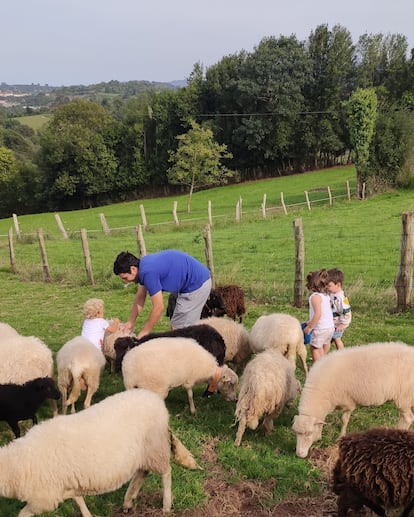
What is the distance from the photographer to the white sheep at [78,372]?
6.17m

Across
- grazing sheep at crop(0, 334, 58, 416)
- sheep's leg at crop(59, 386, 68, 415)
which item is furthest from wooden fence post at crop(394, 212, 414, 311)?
grazing sheep at crop(0, 334, 58, 416)

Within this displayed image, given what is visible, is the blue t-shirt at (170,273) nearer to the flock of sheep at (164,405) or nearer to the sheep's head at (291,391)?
the flock of sheep at (164,405)

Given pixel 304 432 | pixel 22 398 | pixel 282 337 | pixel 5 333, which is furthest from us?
pixel 5 333

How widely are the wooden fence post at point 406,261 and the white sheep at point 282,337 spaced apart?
3.82 metres

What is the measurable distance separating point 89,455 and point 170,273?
2849 millimetres

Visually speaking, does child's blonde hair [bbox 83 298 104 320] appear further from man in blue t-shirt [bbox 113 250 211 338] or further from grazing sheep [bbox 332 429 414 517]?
grazing sheep [bbox 332 429 414 517]

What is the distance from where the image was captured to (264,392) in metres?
5.33

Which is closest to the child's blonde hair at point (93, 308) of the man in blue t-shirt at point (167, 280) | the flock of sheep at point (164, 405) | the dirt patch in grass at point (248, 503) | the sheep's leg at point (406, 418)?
the flock of sheep at point (164, 405)

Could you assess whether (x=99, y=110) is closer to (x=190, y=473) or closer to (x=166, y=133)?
(x=166, y=133)

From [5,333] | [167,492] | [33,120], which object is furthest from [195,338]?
[33,120]

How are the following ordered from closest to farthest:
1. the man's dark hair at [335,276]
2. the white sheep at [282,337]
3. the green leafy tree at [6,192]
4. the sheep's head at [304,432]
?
the sheep's head at [304,432], the white sheep at [282,337], the man's dark hair at [335,276], the green leafy tree at [6,192]

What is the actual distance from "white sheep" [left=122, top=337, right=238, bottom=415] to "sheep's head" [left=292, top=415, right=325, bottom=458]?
4.47 feet

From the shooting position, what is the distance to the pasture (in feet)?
15.5

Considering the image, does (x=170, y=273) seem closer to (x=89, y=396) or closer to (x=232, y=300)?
(x=89, y=396)
